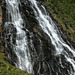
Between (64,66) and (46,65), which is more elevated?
(46,65)

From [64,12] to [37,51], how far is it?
15147mm

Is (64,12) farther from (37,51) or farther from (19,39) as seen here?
(19,39)

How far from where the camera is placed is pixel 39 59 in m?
12.9

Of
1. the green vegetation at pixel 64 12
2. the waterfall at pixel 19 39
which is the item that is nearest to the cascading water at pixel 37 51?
the waterfall at pixel 19 39

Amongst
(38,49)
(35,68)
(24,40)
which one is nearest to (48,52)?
(38,49)

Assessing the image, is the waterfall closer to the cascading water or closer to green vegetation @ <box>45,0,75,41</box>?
the cascading water

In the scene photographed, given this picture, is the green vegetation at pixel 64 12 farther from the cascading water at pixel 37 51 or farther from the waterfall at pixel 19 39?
the waterfall at pixel 19 39

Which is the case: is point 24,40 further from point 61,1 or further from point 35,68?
point 61,1

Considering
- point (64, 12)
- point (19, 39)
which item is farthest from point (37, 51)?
point (64, 12)

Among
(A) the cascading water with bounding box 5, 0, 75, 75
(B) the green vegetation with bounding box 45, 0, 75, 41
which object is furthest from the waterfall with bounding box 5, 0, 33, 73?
(B) the green vegetation with bounding box 45, 0, 75, 41

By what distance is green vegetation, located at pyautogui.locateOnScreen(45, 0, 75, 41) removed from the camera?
19.5 meters

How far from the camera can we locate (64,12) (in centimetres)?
2327

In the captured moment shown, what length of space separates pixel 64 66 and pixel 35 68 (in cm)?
470

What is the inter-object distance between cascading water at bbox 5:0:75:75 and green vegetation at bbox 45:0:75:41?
419 centimetres
